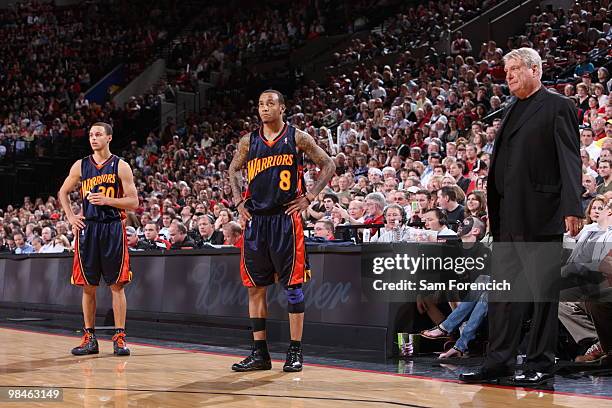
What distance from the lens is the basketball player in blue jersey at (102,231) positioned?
22.6 feet

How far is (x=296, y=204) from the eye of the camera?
573 cm

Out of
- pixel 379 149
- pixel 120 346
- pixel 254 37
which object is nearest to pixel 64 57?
pixel 254 37

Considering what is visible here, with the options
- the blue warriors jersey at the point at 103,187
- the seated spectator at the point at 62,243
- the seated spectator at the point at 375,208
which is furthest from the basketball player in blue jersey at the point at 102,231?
the seated spectator at the point at 62,243

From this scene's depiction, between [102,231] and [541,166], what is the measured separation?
3.76m

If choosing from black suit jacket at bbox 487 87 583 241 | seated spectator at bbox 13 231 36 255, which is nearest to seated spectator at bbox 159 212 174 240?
seated spectator at bbox 13 231 36 255

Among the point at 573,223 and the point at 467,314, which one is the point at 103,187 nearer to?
the point at 467,314

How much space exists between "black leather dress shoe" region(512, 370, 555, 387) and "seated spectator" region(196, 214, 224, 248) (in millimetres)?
6129

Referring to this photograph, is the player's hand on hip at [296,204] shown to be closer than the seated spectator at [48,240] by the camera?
Yes

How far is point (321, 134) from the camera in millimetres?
14086

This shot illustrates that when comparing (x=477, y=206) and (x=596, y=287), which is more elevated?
(x=477, y=206)

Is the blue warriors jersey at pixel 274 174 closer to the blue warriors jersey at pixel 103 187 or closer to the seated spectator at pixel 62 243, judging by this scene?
the blue warriors jersey at pixel 103 187

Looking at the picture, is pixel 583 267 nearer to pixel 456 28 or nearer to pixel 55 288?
pixel 55 288

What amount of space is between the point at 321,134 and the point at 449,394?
979cm

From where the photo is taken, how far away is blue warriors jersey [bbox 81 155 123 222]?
22.8 feet
